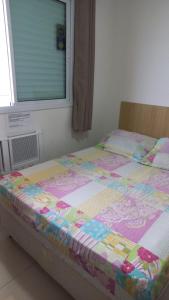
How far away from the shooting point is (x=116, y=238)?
1.10 meters

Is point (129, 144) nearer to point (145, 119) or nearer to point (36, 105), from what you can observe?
point (145, 119)

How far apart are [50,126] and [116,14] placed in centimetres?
169

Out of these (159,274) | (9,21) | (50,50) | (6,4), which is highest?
(6,4)

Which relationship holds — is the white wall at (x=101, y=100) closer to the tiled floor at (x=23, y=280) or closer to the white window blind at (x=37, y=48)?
the white window blind at (x=37, y=48)

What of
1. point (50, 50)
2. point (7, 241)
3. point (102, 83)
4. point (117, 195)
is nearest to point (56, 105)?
point (50, 50)

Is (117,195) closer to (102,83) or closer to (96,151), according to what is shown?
(96,151)

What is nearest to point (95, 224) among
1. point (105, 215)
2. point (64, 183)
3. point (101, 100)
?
point (105, 215)

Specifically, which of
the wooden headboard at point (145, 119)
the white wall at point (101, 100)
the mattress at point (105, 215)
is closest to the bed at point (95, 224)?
the mattress at point (105, 215)

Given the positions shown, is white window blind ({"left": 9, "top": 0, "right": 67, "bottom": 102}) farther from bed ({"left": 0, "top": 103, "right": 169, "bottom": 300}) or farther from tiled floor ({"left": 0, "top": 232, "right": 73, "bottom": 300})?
tiled floor ({"left": 0, "top": 232, "right": 73, "bottom": 300})

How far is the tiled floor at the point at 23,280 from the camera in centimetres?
134

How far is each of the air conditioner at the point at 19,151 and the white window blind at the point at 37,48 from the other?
0.40m

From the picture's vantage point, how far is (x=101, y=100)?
9.40ft

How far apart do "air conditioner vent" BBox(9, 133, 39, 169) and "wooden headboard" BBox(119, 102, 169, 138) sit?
1270 mm

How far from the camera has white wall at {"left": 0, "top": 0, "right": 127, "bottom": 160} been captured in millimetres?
2388
